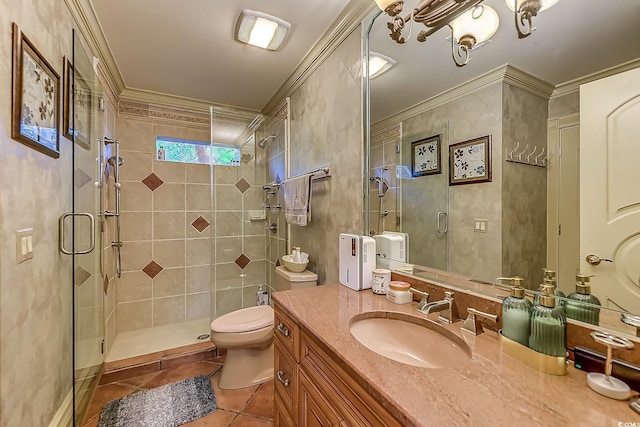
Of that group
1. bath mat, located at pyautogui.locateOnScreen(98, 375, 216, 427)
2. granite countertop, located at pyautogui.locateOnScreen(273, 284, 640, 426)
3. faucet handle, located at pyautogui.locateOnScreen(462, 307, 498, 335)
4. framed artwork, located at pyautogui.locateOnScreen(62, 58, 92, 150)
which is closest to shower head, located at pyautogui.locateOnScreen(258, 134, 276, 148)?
framed artwork, located at pyautogui.locateOnScreen(62, 58, 92, 150)

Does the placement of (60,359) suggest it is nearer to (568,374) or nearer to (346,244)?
(346,244)

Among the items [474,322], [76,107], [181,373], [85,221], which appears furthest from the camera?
[181,373]

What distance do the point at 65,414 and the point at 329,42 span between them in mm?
2653

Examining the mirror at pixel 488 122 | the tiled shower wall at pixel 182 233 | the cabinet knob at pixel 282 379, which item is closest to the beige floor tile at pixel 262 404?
the cabinet knob at pixel 282 379

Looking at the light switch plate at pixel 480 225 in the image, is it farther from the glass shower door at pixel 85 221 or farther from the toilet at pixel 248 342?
the glass shower door at pixel 85 221

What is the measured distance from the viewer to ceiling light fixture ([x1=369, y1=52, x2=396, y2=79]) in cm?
152

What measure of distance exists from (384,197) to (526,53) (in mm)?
838

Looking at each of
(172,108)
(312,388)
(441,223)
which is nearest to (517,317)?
(441,223)

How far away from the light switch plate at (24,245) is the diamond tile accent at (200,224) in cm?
193

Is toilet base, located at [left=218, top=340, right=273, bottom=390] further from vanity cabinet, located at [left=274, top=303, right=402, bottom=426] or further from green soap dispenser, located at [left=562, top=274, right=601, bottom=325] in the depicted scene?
green soap dispenser, located at [left=562, top=274, right=601, bottom=325]

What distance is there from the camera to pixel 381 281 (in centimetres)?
132

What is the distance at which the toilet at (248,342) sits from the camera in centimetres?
191

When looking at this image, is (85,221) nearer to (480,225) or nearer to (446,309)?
(446,309)

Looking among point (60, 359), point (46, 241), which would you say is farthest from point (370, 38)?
point (60, 359)
